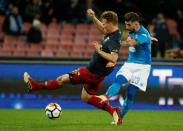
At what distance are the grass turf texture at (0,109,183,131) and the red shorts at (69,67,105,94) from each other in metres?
0.69

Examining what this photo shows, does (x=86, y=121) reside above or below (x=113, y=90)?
below

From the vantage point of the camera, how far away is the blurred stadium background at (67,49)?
11.9 m

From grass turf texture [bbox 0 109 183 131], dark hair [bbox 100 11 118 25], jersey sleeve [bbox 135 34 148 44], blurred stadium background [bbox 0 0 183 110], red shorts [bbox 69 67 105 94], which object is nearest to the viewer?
grass turf texture [bbox 0 109 183 131]

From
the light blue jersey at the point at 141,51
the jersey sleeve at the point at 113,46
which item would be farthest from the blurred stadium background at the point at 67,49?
the jersey sleeve at the point at 113,46

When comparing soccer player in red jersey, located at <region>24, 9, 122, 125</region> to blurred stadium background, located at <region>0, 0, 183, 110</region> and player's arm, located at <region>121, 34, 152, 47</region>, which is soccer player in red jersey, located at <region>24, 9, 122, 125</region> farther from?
blurred stadium background, located at <region>0, 0, 183, 110</region>

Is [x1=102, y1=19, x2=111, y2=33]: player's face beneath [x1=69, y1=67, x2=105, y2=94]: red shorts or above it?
above

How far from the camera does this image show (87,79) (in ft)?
27.8

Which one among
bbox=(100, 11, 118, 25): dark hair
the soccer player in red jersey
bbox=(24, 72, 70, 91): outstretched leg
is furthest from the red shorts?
bbox=(100, 11, 118, 25): dark hair

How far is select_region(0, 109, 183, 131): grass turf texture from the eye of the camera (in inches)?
314

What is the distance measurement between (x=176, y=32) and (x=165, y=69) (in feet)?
21.6

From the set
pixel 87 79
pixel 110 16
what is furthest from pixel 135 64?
pixel 110 16

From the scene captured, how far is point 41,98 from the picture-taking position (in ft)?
39.1

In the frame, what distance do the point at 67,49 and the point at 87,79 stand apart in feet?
26.5

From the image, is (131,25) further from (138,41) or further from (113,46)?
(113,46)
